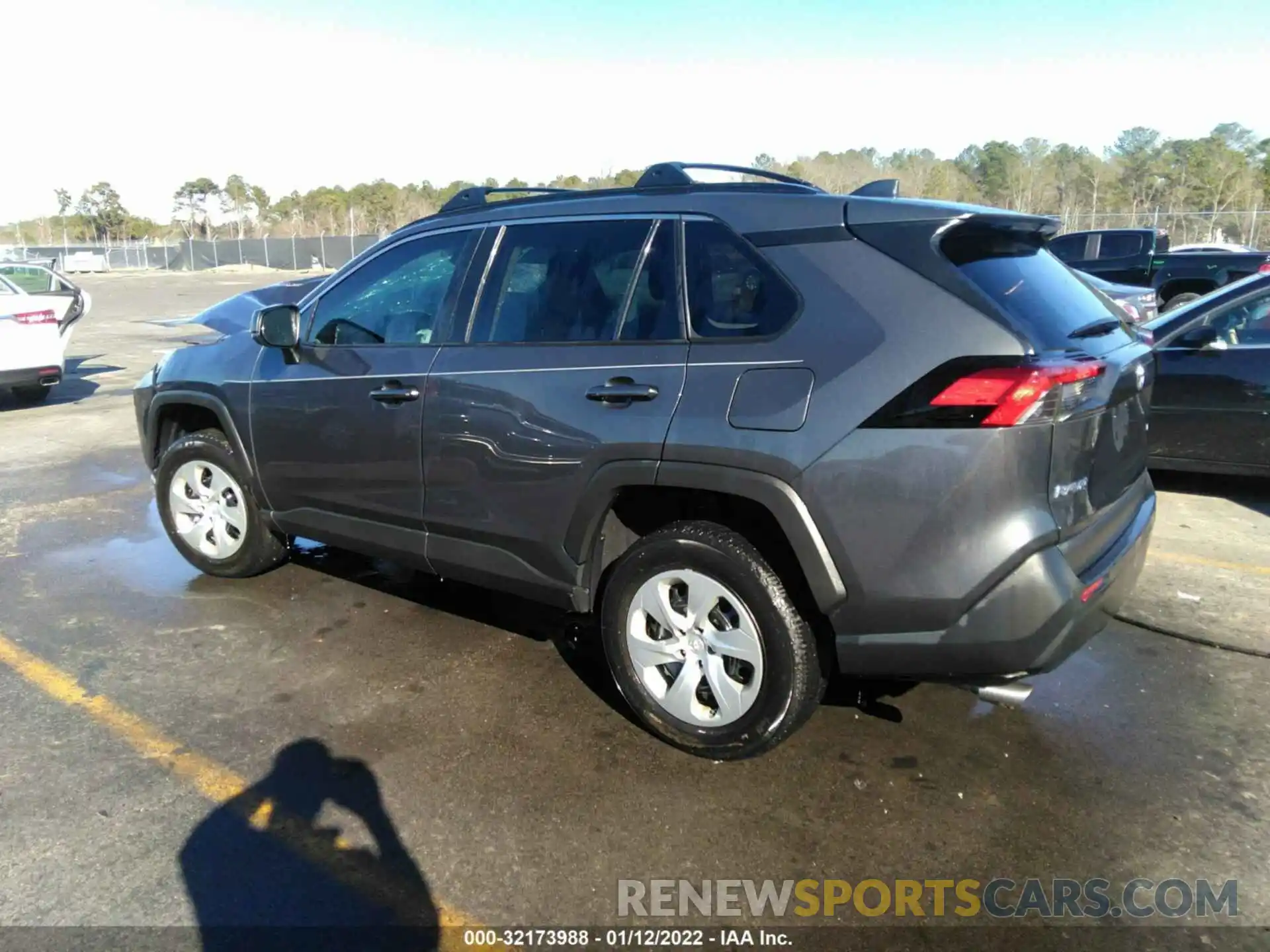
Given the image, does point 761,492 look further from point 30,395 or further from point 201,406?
point 30,395

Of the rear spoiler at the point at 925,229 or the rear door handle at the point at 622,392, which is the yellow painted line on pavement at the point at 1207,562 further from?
the rear door handle at the point at 622,392

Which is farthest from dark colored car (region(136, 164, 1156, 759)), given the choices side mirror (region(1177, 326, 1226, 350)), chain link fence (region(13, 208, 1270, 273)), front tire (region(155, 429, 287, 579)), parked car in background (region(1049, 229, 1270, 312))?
chain link fence (region(13, 208, 1270, 273))

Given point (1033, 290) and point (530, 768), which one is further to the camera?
point (530, 768)

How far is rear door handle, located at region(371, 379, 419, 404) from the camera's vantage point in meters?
3.79

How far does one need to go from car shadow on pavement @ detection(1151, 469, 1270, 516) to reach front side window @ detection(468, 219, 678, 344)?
4657 millimetres

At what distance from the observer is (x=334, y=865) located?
2725mm

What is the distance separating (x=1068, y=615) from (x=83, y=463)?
7763mm

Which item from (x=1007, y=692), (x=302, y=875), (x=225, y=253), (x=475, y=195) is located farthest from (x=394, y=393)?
(x=225, y=253)

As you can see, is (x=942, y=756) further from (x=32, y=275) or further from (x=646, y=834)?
(x=32, y=275)

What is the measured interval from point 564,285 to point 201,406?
233 centimetres

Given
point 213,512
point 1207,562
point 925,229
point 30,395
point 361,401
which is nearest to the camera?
point 925,229

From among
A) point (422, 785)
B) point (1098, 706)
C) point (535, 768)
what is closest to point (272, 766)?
point (422, 785)

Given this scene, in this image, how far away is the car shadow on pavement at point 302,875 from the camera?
247 centimetres

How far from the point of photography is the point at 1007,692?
293 cm
